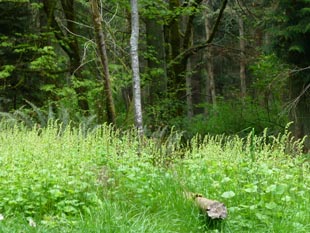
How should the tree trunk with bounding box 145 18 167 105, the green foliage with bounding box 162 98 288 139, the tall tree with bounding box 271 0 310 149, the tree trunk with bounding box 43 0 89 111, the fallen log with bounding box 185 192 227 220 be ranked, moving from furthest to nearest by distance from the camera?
the tree trunk with bounding box 145 18 167 105, the tree trunk with bounding box 43 0 89 111, the green foliage with bounding box 162 98 288 139, the tall tree with bounding box 271 0 310 149, the fallen log with bounding box 185 192 227 220

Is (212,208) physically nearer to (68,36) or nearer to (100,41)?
(100,41)

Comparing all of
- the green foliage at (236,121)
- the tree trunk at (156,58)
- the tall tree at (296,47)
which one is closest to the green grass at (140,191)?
the tall tree at (296,47)

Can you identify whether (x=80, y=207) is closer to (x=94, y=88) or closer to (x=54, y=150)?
(x=54, y=150)

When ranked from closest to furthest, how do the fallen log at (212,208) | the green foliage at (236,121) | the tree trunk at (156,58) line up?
the fallen log at (212,208), the green foliage at (236,121), the tree trunk at (156,58)

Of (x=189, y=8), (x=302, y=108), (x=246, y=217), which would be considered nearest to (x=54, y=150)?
(x=246, y=217)

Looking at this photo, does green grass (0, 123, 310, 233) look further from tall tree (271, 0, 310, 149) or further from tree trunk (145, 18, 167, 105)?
tree trunk (145, 18, 167, 105)

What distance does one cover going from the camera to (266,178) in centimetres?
454

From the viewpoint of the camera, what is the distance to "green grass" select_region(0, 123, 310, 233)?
3822 mm

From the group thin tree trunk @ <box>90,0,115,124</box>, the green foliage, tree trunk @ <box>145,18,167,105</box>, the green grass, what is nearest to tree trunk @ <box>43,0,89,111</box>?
tree trunk @ <box>145,18,167,105</box>

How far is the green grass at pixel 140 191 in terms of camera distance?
12.5ft

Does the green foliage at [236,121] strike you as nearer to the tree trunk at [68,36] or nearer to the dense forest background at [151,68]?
the dense forest background at [151,68]

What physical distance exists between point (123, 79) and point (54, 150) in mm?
7175

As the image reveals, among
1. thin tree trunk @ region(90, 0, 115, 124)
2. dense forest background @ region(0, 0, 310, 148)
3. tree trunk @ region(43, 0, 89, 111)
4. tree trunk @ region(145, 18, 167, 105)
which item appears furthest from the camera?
tree trunk @ region(145, 18, 167, 105)

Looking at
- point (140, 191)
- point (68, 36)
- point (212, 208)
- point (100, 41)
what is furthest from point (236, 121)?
point (212, 208)
